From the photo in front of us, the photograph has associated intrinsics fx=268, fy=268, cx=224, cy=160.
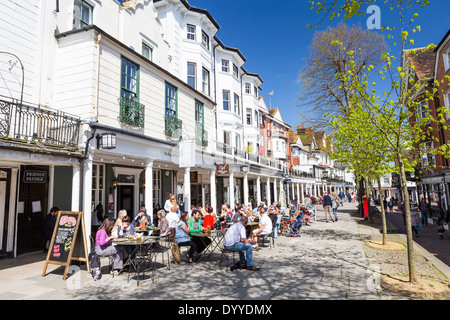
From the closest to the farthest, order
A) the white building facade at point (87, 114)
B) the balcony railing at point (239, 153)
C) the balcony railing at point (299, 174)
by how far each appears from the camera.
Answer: the white building facade at point (87, 114)
the balcony railing at point (239, 153)
the balcony railing at point (299, 174)

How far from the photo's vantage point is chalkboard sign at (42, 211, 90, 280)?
6.70m

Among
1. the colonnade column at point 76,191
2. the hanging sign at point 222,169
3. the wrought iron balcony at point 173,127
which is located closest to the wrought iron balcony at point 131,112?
the wrought iron balcony at point 173,127

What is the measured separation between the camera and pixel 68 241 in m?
6.80

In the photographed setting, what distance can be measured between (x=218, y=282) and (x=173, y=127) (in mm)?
7888

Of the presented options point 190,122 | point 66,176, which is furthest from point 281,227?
point 66,176

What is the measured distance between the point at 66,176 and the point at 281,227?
10.0 metres

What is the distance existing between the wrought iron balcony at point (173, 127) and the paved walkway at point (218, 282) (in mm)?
6216

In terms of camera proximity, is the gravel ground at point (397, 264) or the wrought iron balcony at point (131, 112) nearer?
the gravel ground at point (397, 264)

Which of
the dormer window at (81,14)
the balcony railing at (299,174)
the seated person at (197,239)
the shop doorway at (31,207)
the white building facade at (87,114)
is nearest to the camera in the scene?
the white building facade at (87,114)

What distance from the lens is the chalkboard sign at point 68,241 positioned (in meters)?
6.70

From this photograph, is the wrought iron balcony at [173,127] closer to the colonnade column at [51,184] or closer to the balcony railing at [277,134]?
the colonnade column at [51,184]

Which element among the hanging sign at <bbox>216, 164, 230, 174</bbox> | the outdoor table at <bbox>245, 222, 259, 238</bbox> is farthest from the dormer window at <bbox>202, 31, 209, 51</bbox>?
the outdoor table at <bbox>245, 222, 259, 238</bbox>

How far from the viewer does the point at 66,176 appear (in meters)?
10.2
